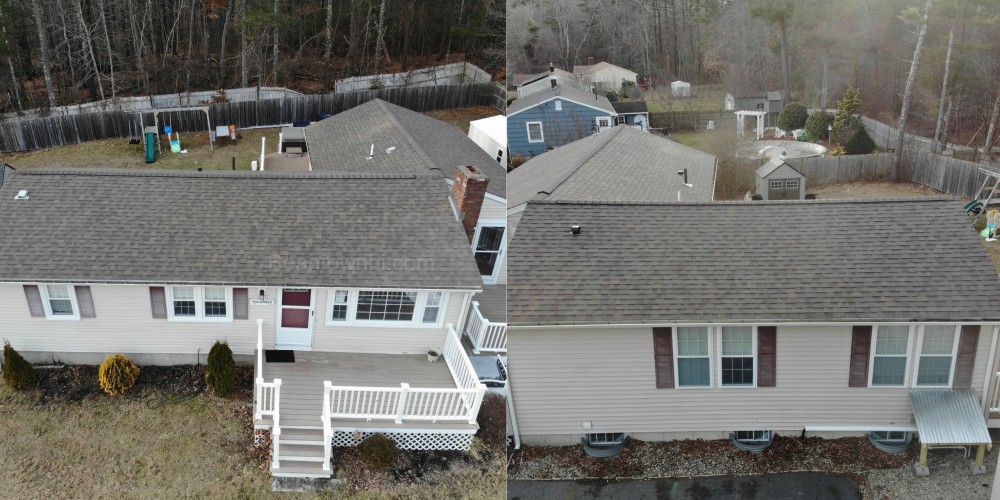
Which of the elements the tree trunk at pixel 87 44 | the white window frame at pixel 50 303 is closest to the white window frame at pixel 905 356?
the white window frame at pixel 50 303

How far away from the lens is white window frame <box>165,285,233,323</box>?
11805 millimetres

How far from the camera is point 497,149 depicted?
21.6 meters

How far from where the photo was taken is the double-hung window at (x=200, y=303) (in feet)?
38.8

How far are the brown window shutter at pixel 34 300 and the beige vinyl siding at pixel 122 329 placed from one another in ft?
0.21

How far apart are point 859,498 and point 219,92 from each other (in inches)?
1151

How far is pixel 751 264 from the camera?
1004 cm

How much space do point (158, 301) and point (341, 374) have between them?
2976 mm

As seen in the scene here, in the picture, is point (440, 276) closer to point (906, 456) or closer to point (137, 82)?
point (906, 456)

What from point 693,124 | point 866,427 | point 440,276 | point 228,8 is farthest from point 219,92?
point 866,427

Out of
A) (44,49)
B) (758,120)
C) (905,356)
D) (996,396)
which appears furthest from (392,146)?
(44,49)

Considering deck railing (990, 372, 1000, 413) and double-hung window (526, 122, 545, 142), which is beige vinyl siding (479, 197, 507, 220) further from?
deck railing (990, 372, 1000, 413)

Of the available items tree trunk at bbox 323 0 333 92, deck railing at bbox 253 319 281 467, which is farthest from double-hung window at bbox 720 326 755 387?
tree trunk at bbox 323 0 333 92

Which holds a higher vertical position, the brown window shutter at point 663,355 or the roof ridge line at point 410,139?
the roof ridge line at point 410,139

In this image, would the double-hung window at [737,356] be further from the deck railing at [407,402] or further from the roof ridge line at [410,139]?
the roof ridge line at [410,139]
